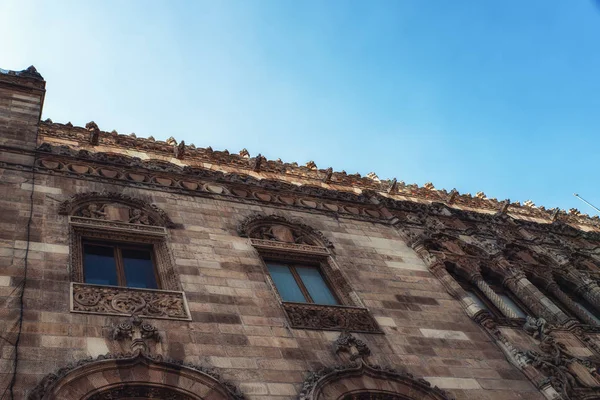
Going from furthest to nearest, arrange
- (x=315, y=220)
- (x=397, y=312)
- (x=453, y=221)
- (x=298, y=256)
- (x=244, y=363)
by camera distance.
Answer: (x=453, y=221)
(x=315, y=220)
(x=298, y=256)
(x=397, y=312)
(x=244, y=363)

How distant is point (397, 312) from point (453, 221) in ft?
24.4

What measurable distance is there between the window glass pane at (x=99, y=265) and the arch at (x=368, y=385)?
13.4 feet

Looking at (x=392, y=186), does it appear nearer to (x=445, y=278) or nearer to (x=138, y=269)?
(x=445, y=278)

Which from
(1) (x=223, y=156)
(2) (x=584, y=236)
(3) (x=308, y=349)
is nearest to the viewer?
(3) (x=308, y=349)

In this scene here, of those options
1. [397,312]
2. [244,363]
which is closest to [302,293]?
[397,312]

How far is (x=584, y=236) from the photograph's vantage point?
22.6m

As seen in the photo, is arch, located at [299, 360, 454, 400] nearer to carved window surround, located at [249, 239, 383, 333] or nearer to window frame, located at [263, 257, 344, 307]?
carved window surround, located at [249, 239, 383, 333]

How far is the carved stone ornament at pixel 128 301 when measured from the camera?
9.45 meters

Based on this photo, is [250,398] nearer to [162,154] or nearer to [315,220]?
[315,220]

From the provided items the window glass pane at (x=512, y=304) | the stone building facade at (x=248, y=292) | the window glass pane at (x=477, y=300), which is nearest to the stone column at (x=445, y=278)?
the stone building facade at (x=248, y=292)

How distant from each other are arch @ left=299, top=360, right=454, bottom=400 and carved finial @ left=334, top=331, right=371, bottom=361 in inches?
8.1

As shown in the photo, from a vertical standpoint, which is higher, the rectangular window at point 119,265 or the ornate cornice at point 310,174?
the ornate cornice at point 310,174

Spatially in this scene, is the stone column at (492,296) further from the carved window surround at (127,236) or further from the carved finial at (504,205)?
the carved finial at (504,205)

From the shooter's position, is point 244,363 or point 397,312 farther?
point 397,312
